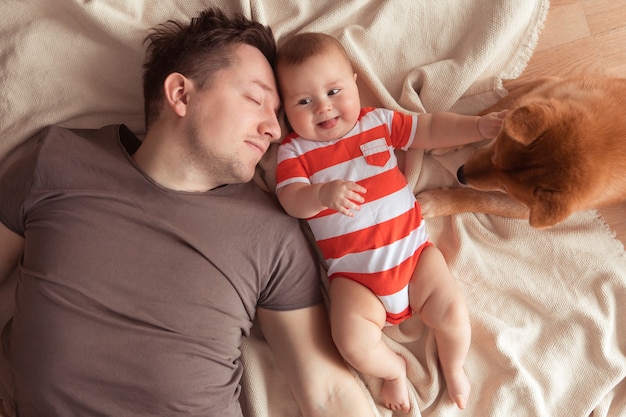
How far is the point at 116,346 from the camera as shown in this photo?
1.57 m

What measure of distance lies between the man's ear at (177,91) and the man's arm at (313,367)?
0.78 m

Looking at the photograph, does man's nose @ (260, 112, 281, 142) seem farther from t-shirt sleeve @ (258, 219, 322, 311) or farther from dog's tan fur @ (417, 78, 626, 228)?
dog's tan fur @ (417, 78, 626, 228)

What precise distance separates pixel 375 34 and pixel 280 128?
1.83ft

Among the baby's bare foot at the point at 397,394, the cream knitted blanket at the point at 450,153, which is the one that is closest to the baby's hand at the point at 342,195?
the cream knitted blanket at the point at 450,153

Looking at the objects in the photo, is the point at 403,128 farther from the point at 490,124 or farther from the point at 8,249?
the point at 8,249

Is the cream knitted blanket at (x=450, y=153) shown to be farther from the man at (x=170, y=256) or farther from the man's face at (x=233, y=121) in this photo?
the man's face at (x=233, y=121)

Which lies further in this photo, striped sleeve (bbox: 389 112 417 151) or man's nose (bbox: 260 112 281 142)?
striped sleeve (bbox: 389 112 417 151)

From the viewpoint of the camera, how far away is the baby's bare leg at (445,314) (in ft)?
5.82

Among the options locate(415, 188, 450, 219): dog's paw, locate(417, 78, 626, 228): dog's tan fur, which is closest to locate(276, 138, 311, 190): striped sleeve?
locate(415, 188, 450, 219): dog's paw

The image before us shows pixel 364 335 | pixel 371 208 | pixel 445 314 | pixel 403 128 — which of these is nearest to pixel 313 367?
pixel 364 335

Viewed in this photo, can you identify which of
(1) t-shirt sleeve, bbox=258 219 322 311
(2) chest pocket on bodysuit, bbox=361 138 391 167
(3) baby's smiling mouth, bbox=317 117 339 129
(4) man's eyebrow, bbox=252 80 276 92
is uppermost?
(4) man's eyebrow, bbox=252 80 276 92

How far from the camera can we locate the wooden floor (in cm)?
210

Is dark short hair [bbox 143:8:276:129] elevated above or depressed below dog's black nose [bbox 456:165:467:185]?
above

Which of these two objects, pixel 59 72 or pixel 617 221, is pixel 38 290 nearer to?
pixel 59 72
